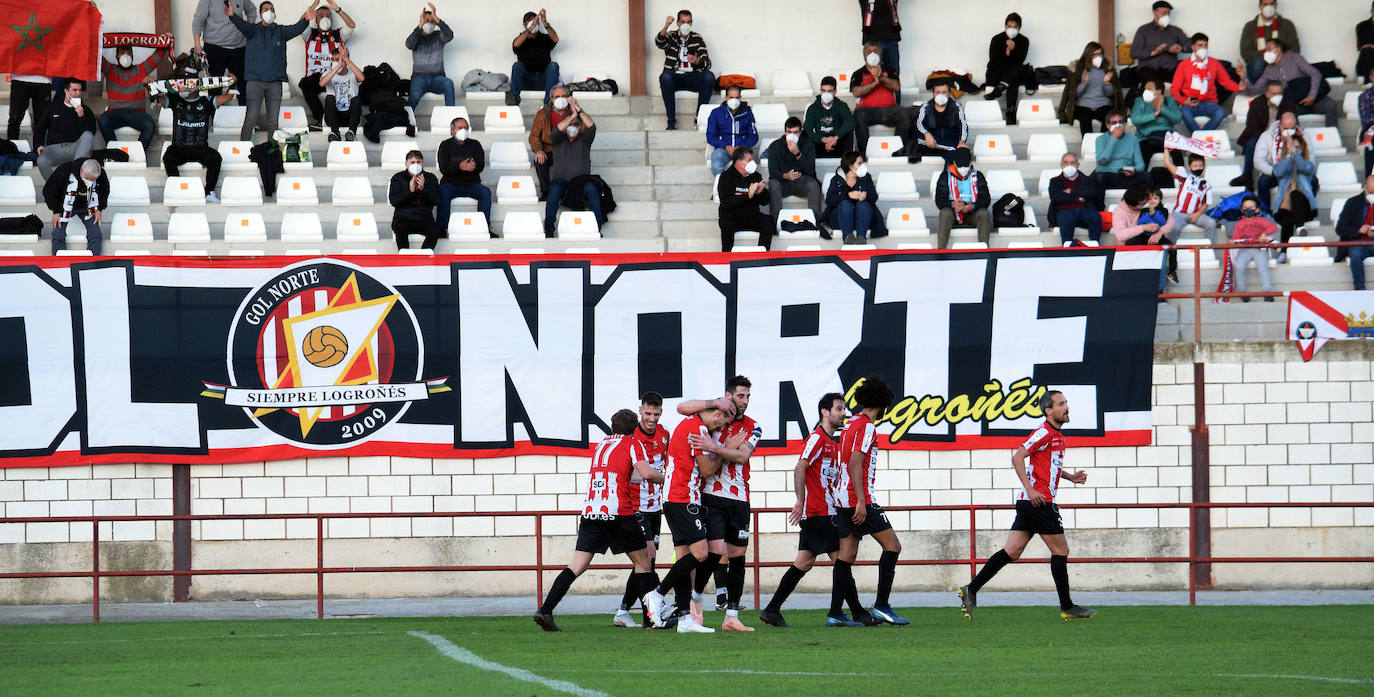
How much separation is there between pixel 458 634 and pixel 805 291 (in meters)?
5.83

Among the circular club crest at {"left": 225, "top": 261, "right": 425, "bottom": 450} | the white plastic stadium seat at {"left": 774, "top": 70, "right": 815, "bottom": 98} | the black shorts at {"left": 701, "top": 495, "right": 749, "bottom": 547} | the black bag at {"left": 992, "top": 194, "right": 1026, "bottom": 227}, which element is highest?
the white plastic stadium seat at {"left": 774, "top": 70, "right": 815, "bottom": 98}

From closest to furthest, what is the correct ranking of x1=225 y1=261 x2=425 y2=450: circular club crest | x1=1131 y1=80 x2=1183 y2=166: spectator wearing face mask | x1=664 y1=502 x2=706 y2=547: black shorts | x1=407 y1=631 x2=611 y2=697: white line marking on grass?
1. x1=407 y1=631 x2=611 y2=697: white line marking on grass
2. x1=664 y1=502 x2=706 y2=547: black shorts
3. x1=225 y1=261 x2=425 y2=450: circular club crest
4. x1=1131 y1=80 x2=1183 y2=166: spectator wearing face mask

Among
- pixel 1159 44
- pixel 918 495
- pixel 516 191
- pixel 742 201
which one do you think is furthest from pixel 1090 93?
pixel 516 191

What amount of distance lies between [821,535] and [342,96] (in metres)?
10.6

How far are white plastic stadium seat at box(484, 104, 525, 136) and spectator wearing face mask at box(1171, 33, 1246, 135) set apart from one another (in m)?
8.50

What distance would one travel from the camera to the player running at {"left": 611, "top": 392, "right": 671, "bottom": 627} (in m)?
11.3

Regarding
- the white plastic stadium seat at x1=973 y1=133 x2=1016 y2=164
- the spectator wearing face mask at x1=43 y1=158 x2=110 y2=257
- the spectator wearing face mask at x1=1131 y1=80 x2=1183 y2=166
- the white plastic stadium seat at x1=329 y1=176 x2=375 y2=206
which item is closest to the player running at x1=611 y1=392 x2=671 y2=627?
the white plastic stadium seat at x1=329 y1=176 x2=375 y2=206

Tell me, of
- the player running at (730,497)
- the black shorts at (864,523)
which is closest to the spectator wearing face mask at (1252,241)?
the black shorts at (864,523)

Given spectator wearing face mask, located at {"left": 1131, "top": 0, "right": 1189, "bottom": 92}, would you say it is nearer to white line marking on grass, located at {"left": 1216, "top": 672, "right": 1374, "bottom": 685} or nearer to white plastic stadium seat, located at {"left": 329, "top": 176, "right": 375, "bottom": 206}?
white plastic stadium seat, located at {"left": 329, "top": 176, "right": 375, "bottom": 206}

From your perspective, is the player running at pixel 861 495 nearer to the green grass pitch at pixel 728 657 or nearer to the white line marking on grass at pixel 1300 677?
the green grass pitch at pixel 728 657

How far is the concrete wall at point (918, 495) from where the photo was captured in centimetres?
1580

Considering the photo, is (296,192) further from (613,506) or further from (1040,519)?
(1040,519)

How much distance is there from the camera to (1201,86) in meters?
19.9

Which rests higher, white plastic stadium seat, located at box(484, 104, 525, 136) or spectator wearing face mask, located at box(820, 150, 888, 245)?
white plastic stadium seat, located at box(484, 104, 525, 136)
